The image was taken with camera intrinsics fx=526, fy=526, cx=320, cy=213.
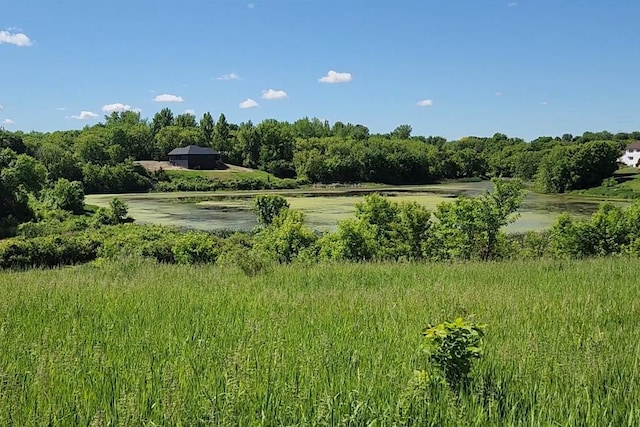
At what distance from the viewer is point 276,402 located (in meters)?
2.80

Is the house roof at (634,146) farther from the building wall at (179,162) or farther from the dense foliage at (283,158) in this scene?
the building wall at (179,162)

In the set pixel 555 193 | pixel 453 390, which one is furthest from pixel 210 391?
pixel 555 193

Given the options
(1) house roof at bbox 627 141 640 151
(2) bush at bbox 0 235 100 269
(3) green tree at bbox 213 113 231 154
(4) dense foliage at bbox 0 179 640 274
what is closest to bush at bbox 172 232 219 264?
(4) dense foliage at bbox 0 179 640 274

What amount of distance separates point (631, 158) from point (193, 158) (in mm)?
115606

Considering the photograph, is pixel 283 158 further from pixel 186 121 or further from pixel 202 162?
pixel 186 121

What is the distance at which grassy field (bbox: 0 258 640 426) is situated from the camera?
269 cm

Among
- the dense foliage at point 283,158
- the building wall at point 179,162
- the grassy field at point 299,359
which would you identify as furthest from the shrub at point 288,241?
the building wall at point 179,162

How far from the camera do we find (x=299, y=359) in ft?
11.2

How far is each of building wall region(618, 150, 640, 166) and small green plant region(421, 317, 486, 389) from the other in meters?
156

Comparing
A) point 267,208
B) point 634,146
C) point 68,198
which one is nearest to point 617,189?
point 267,208

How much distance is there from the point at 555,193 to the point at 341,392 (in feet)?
330

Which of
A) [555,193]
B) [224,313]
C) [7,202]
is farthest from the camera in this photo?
[555,193]

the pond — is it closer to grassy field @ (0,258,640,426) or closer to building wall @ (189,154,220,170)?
grassy field @ (0,258,640,426)

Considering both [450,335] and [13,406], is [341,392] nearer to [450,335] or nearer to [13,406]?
[450,335]
